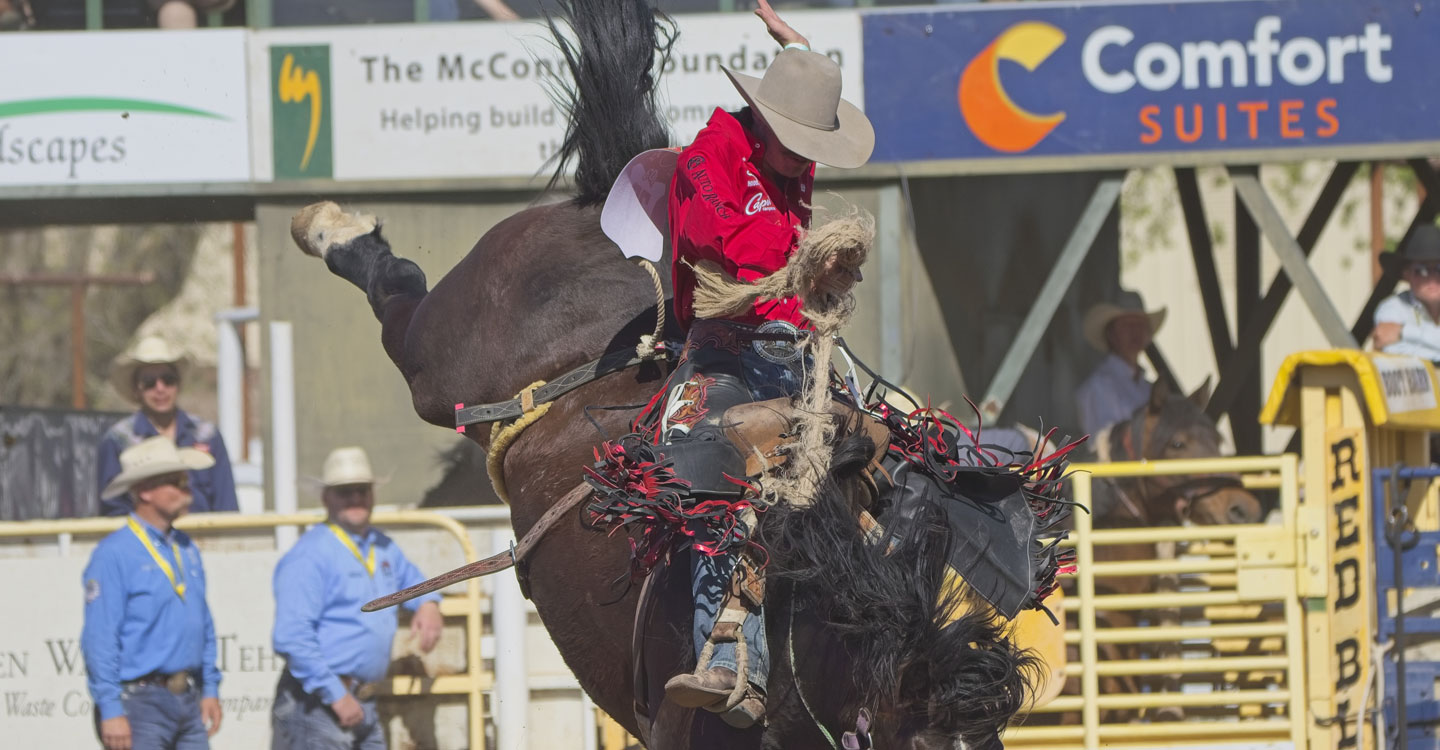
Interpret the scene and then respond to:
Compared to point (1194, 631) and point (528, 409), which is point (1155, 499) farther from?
point (528, 409)

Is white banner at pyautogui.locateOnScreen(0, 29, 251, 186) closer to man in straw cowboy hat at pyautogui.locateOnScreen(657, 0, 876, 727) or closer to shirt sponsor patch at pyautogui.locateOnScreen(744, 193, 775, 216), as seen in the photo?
man in straw cowboy hat at pyautogui.locateOnScreen(657, 0, 876, 727)

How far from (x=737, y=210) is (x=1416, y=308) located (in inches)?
249

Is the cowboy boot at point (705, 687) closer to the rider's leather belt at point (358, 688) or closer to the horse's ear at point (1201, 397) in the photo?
the rider's leather belt at point (358, 688)

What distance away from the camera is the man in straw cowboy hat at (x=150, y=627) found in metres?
6.96

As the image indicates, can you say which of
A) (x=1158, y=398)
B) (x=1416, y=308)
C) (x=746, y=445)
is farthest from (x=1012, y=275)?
(x=746, y=445)

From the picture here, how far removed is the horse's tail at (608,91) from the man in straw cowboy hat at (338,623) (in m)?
2.66

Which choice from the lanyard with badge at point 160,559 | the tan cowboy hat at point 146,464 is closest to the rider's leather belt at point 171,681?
the lanyard with badge at point 160,559

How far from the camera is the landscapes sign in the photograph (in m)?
9.13

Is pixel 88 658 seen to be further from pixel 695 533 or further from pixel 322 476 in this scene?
pixel 695 533

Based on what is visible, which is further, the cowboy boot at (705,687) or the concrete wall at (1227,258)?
the concrete wall at (1227,258)

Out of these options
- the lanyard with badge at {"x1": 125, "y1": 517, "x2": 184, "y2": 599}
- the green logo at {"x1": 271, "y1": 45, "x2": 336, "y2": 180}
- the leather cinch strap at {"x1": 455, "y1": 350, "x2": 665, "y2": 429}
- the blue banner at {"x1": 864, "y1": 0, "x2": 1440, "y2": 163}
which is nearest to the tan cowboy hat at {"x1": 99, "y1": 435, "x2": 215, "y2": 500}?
the lanyard with badge at {"x1": 125, "y1": 517, "x2": 184, "y2": 599}

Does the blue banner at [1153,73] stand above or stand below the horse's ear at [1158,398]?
above

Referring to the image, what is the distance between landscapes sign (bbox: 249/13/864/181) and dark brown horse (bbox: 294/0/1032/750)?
11.6 ft

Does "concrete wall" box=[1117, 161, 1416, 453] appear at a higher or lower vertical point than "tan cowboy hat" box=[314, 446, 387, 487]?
higher
